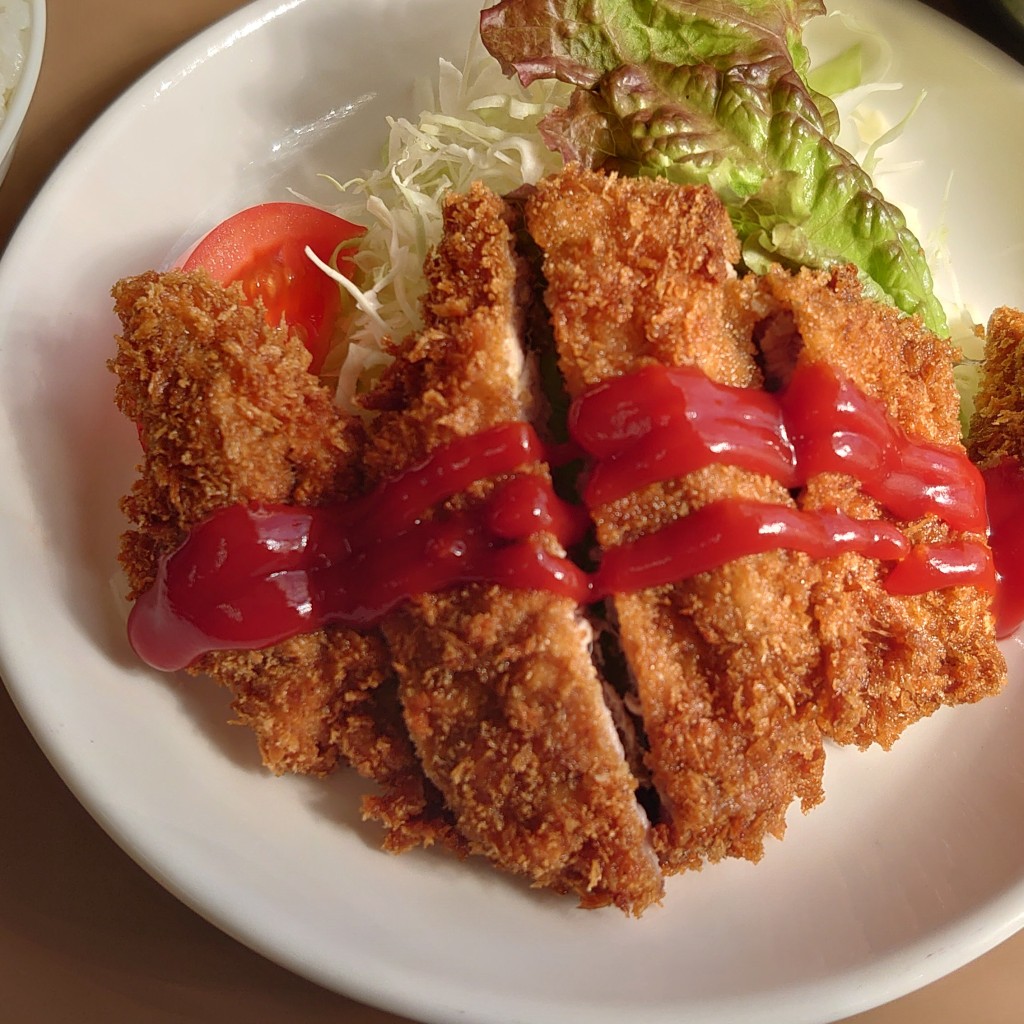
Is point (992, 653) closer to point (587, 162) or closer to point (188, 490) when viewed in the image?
point (587, 162)

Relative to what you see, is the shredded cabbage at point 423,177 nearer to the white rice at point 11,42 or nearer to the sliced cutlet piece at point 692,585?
the sliced cutlet piece at point 692,585

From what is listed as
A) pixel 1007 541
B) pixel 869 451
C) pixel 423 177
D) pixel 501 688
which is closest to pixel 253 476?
pixel 501 688

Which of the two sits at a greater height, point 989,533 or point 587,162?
point 587,162

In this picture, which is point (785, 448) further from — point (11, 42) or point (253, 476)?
point (11, 42)

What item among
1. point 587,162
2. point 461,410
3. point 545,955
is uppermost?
point 587,162

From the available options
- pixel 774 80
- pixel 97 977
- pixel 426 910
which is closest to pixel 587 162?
pixel 774 80
